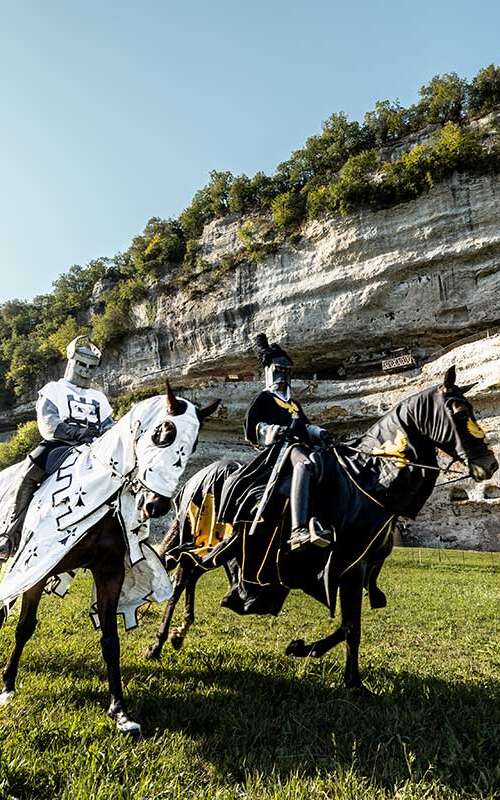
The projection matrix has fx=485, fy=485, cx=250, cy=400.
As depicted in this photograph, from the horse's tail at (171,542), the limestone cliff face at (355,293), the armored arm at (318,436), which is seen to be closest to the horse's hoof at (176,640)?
the horse's tail at (171,542)

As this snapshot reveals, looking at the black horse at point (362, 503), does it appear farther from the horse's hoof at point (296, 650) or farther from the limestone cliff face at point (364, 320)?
the limestone cliff face at point (364, 320)

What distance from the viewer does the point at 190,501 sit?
251 inches

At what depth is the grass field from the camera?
2770 millimetres

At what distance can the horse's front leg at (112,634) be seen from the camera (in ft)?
11.6

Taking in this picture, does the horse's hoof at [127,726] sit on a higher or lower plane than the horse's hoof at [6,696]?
higher

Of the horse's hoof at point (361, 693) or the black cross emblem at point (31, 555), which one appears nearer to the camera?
the black cross emblem at point (31, 555)

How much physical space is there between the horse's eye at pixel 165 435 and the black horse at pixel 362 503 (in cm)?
185

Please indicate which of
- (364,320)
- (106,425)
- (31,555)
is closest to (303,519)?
(31,555)

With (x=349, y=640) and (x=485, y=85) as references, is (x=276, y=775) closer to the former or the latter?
(x=349, y=640)

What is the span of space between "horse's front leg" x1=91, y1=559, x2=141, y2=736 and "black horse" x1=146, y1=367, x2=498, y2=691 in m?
1.47

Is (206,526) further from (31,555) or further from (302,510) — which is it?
(31,555)

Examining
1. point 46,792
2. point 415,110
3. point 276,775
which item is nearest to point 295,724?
point 276,775

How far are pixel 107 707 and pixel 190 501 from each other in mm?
2755

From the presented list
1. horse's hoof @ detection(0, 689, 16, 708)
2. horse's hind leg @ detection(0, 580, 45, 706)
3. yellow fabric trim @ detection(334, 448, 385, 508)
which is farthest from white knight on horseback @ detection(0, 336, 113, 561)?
yellow fabric trim @ detection(334, 448, 385, 508)
